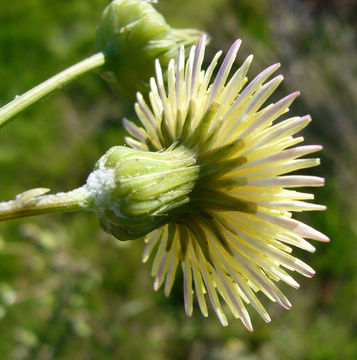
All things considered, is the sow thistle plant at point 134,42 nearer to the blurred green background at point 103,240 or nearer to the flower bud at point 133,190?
the flower bud at point 133,190

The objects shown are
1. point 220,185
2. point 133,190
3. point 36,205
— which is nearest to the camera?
point 36,205

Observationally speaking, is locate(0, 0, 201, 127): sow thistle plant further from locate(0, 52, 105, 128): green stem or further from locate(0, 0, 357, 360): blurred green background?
locate(0, 0, 357, 360): blurred green background

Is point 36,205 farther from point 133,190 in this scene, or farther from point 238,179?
point 238,179

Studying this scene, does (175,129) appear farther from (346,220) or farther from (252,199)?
(346,220)

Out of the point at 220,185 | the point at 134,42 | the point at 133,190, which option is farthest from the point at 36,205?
the point at 134,42

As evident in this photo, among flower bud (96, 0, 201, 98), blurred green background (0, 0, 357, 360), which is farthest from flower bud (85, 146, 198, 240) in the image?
blurred green background (0, 0, 357, 360)

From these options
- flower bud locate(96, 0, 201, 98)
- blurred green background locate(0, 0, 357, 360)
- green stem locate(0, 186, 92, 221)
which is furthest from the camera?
blurred green background locate(0, 0, 357, 360)

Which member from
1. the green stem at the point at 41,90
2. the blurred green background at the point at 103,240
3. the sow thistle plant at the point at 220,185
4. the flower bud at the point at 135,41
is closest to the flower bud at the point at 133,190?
the sow thistle plant at the point at 220,185
